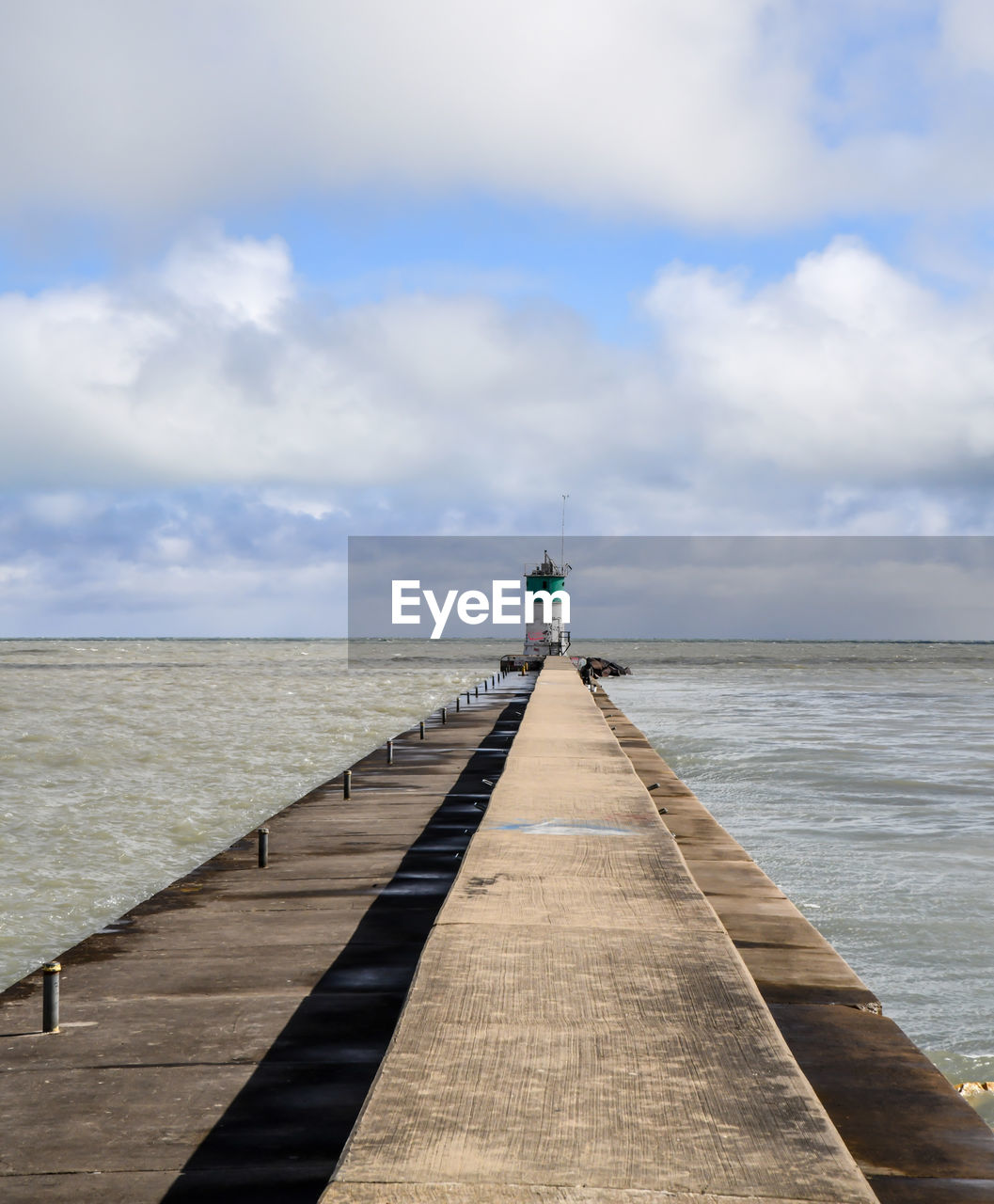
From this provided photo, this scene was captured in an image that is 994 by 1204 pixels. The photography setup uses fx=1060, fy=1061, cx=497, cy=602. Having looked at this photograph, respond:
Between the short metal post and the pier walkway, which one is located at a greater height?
the pier walkway

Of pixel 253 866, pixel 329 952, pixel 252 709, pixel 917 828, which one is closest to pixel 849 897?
pixel 917 828

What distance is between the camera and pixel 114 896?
549 inches

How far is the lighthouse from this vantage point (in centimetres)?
6781

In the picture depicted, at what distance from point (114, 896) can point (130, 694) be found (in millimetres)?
50988

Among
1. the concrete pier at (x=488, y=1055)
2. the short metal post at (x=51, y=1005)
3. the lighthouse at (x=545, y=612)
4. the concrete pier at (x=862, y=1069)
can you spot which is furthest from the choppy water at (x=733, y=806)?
the lighthouse at (x=545, y=612)

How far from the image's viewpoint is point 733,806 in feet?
71.4

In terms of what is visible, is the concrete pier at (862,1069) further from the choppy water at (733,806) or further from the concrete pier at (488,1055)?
the choppy water at (733,806)

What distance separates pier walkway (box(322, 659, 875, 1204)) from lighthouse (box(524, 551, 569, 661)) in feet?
197

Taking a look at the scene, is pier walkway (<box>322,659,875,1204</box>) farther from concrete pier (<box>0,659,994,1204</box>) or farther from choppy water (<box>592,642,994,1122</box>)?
choppy water (<box>592,642,994,1122</box>)

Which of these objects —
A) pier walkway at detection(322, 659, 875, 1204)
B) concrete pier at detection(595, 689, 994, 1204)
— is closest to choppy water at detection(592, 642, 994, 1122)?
concrete pier at detection(595, 689, 994, 1204)

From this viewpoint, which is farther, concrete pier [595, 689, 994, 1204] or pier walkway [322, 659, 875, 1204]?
concrete pier [595, 689, 994, 1204]

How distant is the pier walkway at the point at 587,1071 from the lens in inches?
141

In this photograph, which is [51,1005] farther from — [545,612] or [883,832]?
[545,612]

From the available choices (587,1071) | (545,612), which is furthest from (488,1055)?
(545,612)
